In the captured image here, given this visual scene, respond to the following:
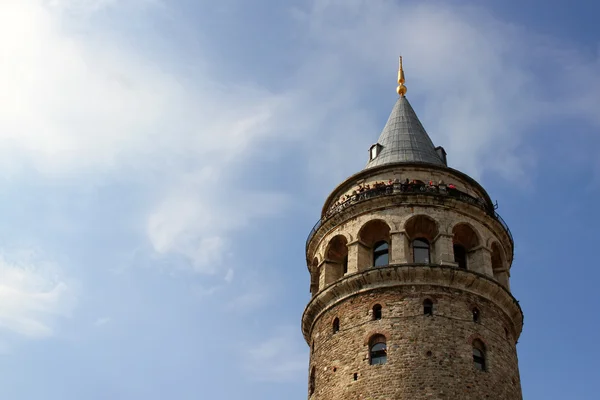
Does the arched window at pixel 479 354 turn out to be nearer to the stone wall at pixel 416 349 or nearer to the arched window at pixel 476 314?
the stone wall at pixel 416 349

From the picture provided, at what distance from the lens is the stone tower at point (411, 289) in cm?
2897

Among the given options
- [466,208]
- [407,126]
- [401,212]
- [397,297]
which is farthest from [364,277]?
[407,126]

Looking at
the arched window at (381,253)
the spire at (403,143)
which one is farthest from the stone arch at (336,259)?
the spire at (403,143)

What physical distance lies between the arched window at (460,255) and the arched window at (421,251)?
1481mm

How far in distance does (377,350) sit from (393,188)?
26.9ft

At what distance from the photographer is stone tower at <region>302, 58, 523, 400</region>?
28969 millimetres

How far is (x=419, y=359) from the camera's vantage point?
28.9 metres

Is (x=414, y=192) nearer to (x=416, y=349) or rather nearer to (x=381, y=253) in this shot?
(x=381, y=253)

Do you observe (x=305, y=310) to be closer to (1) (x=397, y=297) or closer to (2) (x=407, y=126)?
(1) (x=397, y=297)

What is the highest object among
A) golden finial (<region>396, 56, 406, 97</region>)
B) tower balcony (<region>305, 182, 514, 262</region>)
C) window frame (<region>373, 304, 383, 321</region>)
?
golden finial (<region>396, 56, 406, 97</region>)

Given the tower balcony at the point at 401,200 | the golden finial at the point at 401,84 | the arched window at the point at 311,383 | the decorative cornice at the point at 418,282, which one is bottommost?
the arched window at the point at 311,383

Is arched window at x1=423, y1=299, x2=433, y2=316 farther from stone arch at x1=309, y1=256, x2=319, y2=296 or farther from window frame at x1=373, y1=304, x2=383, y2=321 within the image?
stone arch at x1=309, y1=256, x2=319, y2=296

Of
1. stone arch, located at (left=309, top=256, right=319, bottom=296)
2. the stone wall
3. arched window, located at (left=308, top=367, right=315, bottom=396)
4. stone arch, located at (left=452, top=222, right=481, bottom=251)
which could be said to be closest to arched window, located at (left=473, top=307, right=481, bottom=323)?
the stone wall

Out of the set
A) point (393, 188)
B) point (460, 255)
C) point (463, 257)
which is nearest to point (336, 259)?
point (393, 188)
